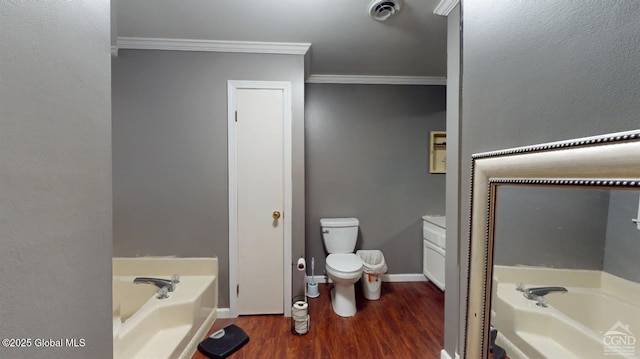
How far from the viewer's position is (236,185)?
2012 millimetres

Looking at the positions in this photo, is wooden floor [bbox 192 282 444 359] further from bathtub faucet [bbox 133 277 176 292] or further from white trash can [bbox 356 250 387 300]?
bathtub faucet [bbox 133 277 176 292]

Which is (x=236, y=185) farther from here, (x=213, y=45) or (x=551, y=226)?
(x=551, y=226)

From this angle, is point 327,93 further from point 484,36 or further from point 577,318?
point 577,318

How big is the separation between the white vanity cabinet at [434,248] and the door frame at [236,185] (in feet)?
4.89

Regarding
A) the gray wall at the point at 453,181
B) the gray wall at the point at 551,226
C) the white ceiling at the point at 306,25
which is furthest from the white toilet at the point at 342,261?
the white ceiling at the point at 306,25

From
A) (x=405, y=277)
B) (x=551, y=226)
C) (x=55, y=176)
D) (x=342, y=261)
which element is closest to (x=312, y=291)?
(x=342, y=261)

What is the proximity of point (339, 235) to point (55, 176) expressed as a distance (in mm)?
2219

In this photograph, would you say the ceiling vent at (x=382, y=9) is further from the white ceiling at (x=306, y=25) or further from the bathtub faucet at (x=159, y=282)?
the bathtub faucet at (x=159, y=282)

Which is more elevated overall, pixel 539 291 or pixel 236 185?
pixel 236 185

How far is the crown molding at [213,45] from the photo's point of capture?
6.21 feet

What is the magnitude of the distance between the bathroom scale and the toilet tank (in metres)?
1.11

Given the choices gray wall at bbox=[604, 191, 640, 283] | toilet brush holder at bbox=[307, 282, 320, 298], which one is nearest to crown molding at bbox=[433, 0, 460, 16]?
gray wall at bbox=[604, 191, 640, 283]

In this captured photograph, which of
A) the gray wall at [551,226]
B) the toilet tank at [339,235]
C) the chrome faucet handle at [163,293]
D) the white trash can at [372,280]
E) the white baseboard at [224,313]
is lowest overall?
the white baseboard at [224,313]

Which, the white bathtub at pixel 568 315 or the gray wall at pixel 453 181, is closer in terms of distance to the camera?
the white bathtub at pixel 568 315
